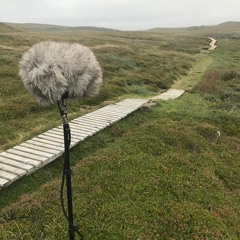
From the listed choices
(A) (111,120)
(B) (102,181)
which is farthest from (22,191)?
(A) (111,120)

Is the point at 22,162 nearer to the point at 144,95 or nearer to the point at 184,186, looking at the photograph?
the point at 184,186

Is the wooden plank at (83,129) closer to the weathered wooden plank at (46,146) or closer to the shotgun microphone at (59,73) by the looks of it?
the weathered wooden plank at (46,146)

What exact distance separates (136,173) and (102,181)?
43.7 inches

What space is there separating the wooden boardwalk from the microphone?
163 inches

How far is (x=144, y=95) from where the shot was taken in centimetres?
2250

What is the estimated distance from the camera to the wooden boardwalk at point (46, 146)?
9358 millimetres

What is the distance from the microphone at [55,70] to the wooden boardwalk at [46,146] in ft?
13.6

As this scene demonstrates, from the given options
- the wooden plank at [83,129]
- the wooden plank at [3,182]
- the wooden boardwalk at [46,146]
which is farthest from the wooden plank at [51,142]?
the wooden plank at [3,182]

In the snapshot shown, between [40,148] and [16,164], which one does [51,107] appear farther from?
[16,164]

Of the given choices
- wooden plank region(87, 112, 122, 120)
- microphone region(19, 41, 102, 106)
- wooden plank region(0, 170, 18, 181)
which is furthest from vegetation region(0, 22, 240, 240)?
microphone region(19, 41, 102, 106)

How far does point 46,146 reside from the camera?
11203mm

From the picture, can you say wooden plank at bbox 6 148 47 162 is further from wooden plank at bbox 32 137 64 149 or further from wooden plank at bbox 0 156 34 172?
wooden plank at bbox 32 137 64 149

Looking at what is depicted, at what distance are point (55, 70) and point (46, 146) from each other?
628 centimetres

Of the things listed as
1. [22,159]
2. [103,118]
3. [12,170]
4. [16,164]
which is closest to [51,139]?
[22,159]
